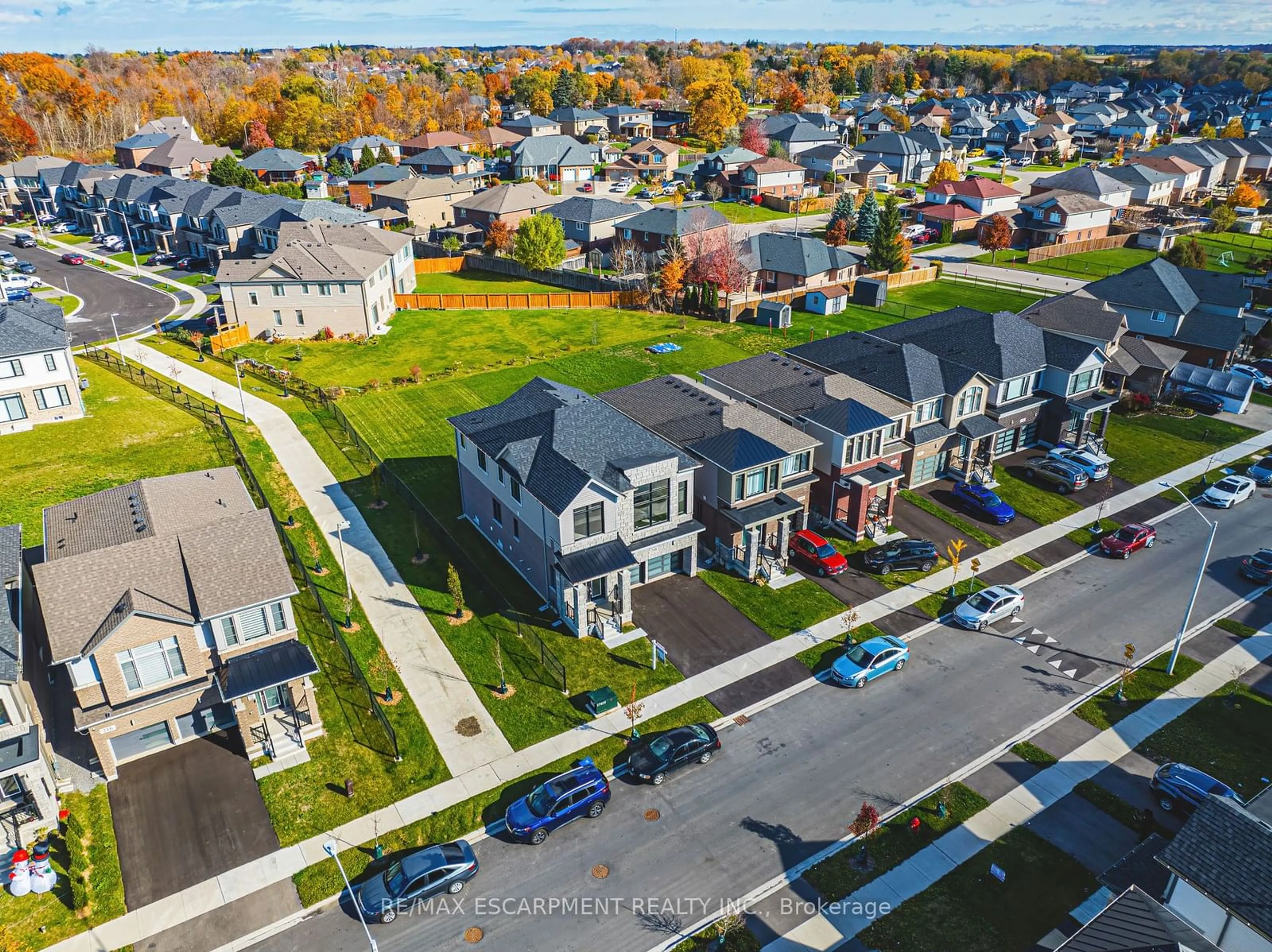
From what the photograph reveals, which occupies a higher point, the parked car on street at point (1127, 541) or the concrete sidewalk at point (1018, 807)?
the parked car on street at point (1127, 541)

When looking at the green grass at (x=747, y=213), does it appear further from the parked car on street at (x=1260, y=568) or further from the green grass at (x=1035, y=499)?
the parked car on street at (x=1260, y=568)

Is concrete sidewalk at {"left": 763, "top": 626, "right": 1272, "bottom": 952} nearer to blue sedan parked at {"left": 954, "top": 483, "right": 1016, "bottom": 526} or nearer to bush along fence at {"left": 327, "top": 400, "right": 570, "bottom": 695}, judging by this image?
blue sedan parked at {"left": 954, "top": 483, "right": 1016, "bottom": 526}

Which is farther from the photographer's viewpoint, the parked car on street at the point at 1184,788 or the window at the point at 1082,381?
the window at the point at 1082,381

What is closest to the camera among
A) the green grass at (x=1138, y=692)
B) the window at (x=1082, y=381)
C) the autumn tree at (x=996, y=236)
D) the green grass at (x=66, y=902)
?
the green grass at (x=66, y=902)

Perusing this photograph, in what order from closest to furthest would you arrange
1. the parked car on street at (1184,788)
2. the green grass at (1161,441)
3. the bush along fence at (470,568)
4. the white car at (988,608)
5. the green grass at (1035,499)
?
the parked car on street at (1184,788) < the bush along fence at (470,568) < the white car at (988,608) < the green grass at (1035,499) < the green grass at (1161,441)

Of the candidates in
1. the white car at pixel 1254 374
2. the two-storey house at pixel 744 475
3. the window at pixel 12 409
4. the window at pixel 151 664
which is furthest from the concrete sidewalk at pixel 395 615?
the white car at pixel 1254 374

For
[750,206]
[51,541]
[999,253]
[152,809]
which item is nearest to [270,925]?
[152,809]

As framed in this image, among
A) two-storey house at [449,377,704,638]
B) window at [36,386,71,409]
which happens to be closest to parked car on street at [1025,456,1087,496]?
two-storey house at [449,377,704,638]
